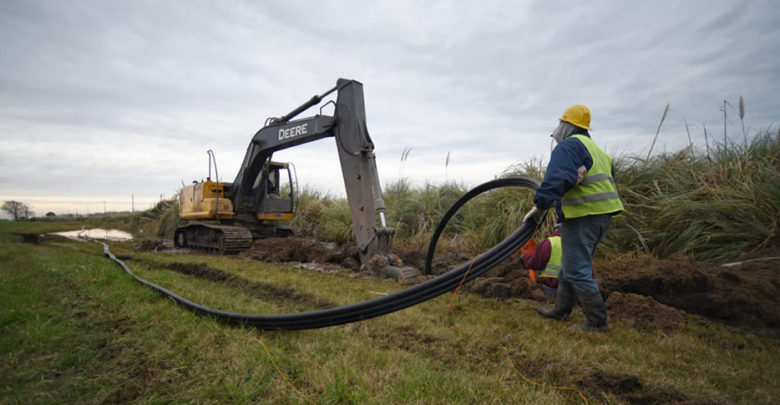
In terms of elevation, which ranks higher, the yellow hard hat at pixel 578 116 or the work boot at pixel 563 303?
the yellow hard hat at pixel 578 116

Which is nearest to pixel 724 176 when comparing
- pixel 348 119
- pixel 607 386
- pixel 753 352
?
pixel 753 352

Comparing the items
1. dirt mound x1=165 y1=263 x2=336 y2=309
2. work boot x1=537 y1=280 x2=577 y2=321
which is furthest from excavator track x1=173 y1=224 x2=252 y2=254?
work boot x1=537 y1=280 x2=577 y2=321

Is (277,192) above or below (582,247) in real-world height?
above

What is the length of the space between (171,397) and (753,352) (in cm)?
372

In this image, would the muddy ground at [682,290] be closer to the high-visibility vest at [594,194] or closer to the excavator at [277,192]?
the high-visibility vest at [594,194]

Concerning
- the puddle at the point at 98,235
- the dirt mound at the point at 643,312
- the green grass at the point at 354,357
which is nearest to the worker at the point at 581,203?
the green grass at the point at 354,357

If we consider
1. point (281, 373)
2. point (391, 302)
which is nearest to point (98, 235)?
point (281, 373)

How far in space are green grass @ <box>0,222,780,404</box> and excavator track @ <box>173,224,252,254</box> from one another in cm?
458

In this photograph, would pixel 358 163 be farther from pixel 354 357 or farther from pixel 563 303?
pixel 354 357

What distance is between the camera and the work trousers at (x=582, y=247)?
10.3 feet

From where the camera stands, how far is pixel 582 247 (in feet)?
10.4

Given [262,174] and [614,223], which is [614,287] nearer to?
[614,223]

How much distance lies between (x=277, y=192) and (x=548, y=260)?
7515 millimetres

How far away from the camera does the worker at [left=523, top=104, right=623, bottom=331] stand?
293 cm
